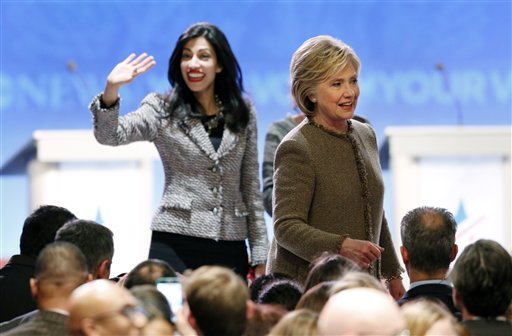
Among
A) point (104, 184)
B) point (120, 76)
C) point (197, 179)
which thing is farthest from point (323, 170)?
point (104, 184)

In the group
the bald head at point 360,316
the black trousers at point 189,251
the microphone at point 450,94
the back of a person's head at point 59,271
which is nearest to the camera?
the bald head at point 360,316

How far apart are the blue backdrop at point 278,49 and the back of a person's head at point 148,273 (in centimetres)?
461

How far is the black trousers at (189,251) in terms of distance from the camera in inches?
204

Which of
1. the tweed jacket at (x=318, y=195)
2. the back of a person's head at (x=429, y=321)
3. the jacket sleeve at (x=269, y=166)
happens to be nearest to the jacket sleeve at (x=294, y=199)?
the tweed jacket at (x=318, y=195)

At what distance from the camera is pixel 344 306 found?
9.91ft

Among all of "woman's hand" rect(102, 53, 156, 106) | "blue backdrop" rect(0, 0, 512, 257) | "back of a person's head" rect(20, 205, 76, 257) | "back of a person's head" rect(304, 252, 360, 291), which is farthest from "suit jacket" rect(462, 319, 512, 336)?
"blue backdrop" rect(0, 0, 512, 257)

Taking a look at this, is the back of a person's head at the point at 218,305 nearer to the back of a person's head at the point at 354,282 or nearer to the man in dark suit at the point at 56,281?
the back of a person's head at the point at 354,282

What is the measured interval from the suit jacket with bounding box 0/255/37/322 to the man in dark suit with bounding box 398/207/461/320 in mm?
1207

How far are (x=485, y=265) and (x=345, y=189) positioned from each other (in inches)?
30.1

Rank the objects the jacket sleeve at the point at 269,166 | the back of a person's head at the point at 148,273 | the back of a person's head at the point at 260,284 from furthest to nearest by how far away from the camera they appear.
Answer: the jacket sleeve at the point at 269,166
the back of a person's head at the point at 260,284
the back of a person's head at the point at 148,273

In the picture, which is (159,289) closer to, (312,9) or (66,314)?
(66,314)

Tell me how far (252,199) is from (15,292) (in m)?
1.36

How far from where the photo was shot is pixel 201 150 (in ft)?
17.2

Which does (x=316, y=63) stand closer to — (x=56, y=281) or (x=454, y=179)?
(x=56, y=281)
